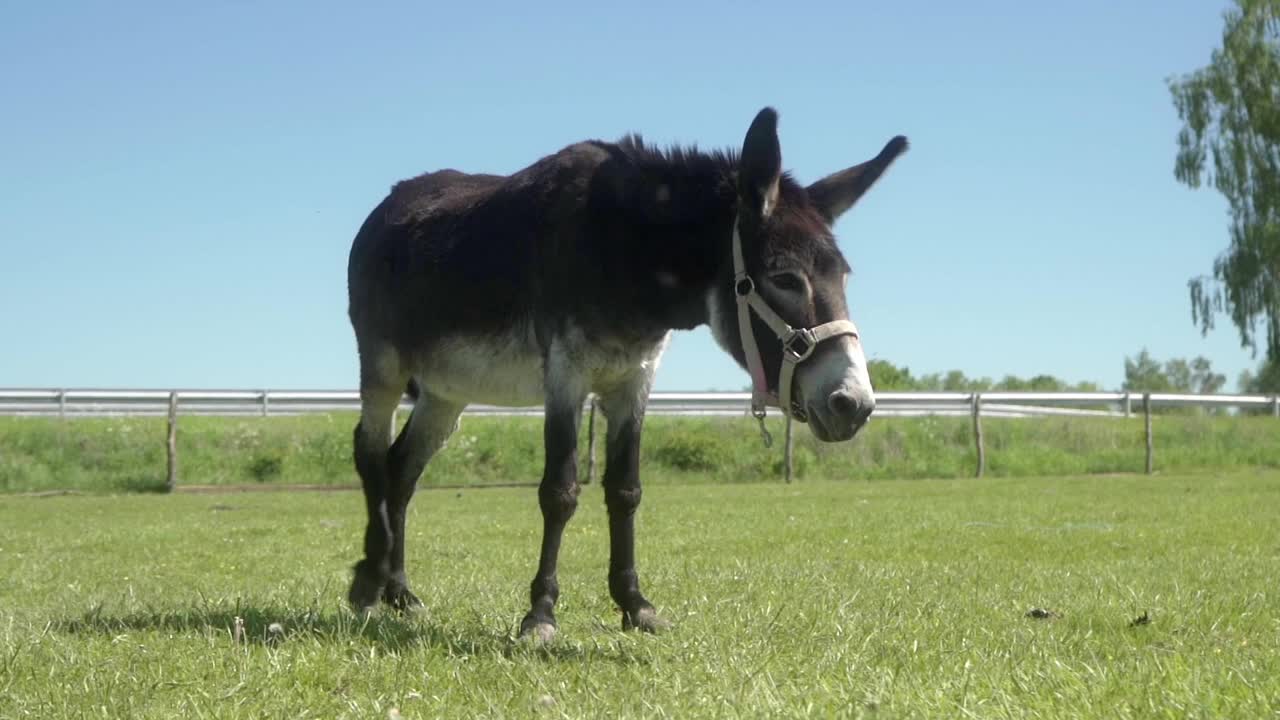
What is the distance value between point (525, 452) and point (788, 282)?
1013 inches

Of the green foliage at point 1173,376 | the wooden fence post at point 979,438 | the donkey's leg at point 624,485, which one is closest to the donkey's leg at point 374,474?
the donkey's leg at point 624,485

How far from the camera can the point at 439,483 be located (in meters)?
28.6

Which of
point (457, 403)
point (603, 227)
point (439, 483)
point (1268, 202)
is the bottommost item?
point (439, 483)

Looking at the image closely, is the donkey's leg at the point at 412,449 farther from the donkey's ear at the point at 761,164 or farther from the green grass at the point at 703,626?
the donkey's ear at the point at 761,164

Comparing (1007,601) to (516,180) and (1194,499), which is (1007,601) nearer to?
(516,180)

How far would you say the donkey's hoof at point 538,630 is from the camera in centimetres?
559

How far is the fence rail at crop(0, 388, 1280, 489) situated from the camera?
38.7m

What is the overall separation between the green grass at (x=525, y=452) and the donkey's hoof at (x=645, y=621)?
894 inches

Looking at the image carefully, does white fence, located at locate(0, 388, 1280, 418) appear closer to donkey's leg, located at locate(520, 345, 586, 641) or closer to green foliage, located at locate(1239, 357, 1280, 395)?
green foliage, located at locate(1239, 357, 1280, 395)

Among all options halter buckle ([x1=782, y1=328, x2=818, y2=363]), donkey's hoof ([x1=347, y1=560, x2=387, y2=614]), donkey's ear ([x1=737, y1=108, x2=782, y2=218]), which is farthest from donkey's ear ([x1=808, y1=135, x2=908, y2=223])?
donkey's hoof ([x1=347, y1=560, x2=387, y2=614])

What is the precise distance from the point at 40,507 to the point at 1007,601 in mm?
19487

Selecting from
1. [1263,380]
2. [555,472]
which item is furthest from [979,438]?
Result: [1263,380]

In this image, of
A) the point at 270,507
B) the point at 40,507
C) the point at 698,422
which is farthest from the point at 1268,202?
the point at 40,507

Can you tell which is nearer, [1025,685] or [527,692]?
[1025,685]
